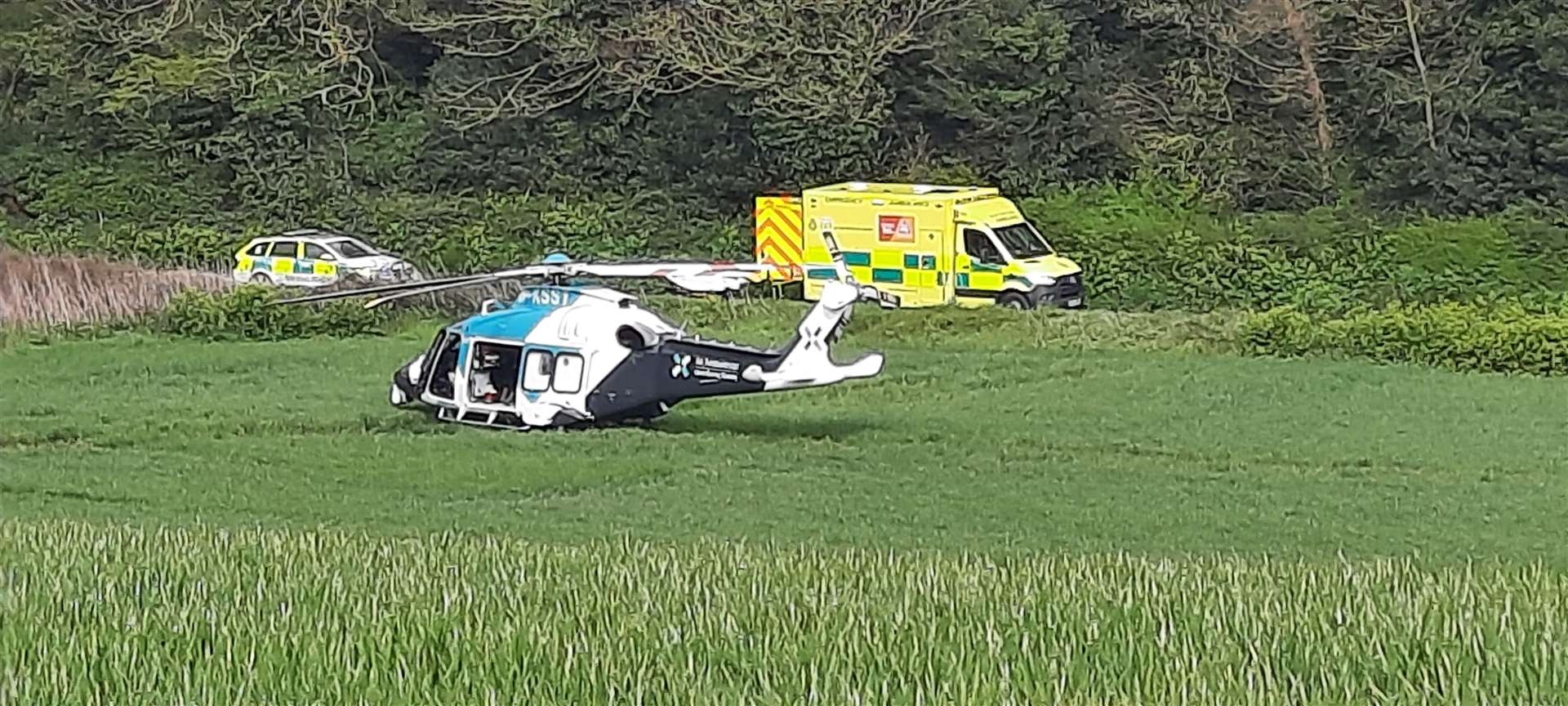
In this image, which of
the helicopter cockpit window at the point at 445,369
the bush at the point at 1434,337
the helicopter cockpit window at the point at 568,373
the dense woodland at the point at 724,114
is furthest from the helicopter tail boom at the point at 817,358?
the dense woodland at the point at 724,114

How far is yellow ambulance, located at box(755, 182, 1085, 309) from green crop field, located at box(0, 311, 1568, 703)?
78.5 inches

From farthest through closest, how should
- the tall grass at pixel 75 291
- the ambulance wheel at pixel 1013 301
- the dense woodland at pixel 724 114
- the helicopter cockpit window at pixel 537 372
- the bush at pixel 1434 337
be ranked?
the dense woodland at pixel 724 114 → the ambulance wheel at pixel 1013 301 → the tall grass at pixel 75 291 → the bush at pixel 1434 337 → the helicopter cockpit window at pixel 537 372

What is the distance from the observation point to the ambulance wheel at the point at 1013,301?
29.0 m

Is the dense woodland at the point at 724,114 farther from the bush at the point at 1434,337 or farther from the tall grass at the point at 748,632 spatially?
the tall grass at the point at 748,632

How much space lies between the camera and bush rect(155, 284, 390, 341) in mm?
26688

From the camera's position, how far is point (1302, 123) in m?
34.7

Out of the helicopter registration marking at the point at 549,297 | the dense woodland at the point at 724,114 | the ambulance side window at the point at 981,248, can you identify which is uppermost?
the dense woodland at the point at 724,114

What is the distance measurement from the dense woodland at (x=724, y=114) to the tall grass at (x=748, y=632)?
27.0 metres

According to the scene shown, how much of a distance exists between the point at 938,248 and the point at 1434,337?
748cm

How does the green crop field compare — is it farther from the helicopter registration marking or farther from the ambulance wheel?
the ambulance wheel

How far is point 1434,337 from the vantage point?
23.8 metres

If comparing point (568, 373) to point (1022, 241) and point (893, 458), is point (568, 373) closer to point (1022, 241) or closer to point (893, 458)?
point (893, 458)

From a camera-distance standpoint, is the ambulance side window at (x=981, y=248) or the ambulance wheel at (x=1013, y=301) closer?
the ambulance wheel at (x=1013, y=301)

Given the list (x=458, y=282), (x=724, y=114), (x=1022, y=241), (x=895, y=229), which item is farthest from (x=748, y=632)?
(x=724, y=114)
